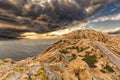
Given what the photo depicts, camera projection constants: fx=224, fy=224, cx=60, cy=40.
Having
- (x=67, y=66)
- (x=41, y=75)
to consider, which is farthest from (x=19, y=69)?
(x=67, y=66)

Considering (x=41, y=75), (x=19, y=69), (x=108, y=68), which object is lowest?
(x=108, y=68)

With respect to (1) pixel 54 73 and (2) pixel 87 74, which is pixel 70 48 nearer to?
(2) pixel 87 74

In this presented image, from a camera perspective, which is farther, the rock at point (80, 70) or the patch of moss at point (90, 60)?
the patch of moss at point (90, 60)

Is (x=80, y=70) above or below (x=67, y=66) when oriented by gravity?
below

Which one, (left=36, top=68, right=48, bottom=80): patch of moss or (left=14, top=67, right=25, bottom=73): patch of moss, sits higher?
(left=14, top=67, right=25, bottom=73): patch of moss

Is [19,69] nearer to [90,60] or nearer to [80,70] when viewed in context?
[80,70]

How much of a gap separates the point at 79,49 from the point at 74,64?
23.4 meters

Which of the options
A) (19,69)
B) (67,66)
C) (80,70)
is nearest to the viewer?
(19,69)

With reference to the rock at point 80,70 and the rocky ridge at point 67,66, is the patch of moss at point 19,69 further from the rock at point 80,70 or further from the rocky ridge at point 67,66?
the rock at point 80,70

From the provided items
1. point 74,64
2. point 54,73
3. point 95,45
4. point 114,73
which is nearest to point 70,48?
point 95,45

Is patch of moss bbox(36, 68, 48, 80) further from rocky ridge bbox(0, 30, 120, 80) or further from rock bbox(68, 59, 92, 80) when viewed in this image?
rock bbox(68, 59, 92, 80)

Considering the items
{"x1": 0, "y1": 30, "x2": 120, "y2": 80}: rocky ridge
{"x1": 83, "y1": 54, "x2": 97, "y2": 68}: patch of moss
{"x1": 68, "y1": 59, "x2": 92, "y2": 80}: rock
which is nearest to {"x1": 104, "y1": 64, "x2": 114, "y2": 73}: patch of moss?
{"x1": 0, "y1": 30, "x2": 120, "y2": 80}: rocky ridge

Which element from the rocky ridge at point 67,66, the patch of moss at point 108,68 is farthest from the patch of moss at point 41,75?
the patch of moss at point 108,68

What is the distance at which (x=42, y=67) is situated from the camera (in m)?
36.3
